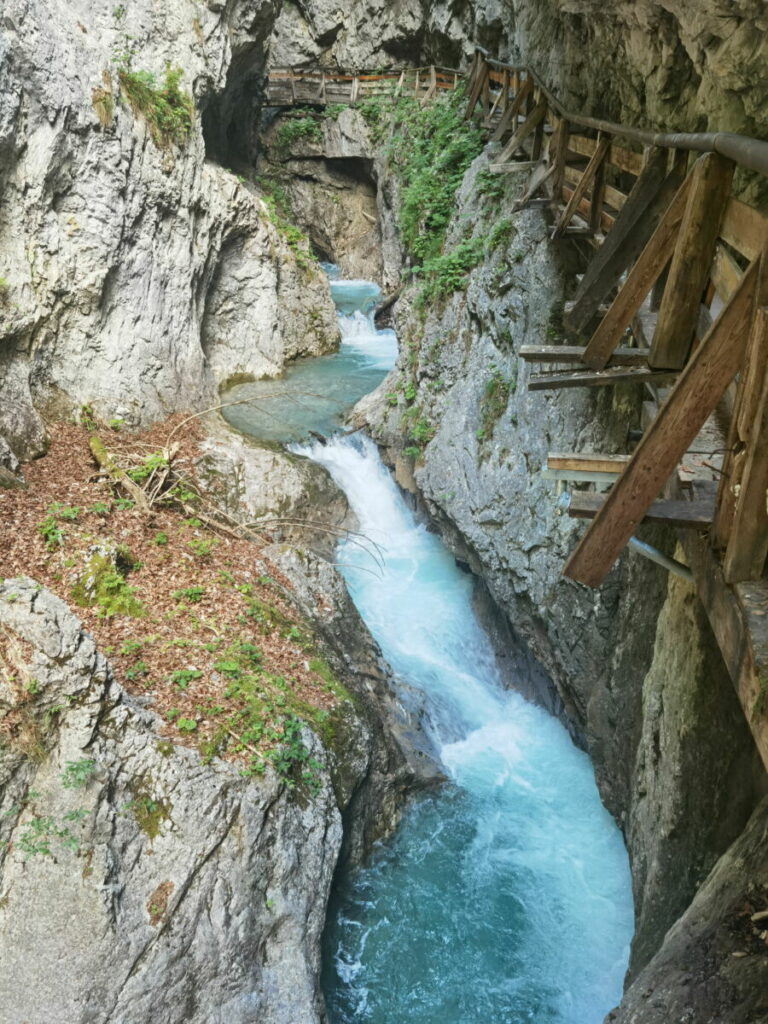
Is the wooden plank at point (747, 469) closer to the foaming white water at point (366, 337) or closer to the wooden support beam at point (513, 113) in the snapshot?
the wooden support beam at point (513, 113)

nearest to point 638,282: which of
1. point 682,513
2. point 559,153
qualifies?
point 682,513

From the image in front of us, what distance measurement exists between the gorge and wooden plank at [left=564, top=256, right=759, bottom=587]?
186 cm

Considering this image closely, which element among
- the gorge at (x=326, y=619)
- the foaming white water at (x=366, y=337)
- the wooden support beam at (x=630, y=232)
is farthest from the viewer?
the foaming white water at (x=366, y=337)

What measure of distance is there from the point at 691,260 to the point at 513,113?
9.69 metres

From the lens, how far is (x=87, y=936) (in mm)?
5180

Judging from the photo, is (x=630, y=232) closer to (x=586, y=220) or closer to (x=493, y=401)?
(x=586, y=220)

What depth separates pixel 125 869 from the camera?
5465 millimetres

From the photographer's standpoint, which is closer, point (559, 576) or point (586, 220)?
point (586, 220)

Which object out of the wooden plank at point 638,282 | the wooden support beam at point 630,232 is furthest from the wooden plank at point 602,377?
the wooden support beam at point 630,232

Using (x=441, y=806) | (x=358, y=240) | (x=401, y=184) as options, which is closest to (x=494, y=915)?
(x=441, y=806)

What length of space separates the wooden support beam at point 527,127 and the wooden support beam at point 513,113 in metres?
0.95

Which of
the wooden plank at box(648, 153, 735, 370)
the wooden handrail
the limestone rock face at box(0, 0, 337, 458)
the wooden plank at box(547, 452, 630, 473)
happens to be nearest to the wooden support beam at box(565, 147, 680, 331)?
the wooden handrail

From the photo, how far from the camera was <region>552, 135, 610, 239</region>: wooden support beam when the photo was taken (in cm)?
661

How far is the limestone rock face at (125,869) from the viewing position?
16.8ft
